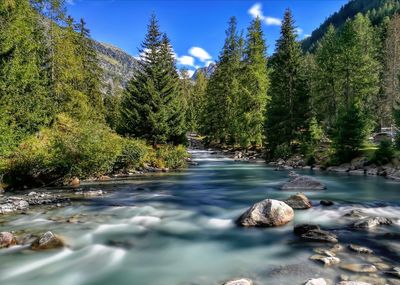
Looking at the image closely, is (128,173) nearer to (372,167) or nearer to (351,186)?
(351,186)

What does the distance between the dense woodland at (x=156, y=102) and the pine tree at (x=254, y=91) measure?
0.48ft

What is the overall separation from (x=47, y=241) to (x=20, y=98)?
1521 centimetres

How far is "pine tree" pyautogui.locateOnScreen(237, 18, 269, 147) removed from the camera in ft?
153

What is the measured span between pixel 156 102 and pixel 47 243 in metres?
27.7

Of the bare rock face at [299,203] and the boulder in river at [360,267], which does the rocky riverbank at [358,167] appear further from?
the boulder in river at [360,267]

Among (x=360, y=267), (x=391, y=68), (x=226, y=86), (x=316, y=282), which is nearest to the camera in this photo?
(x=316, y=282)

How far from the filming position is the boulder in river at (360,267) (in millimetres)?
8128

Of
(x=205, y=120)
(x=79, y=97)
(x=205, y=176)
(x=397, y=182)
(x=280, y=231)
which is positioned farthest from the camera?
(x=205, y=120)

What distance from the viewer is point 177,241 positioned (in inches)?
447

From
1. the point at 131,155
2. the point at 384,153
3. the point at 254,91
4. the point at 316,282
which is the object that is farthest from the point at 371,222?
the point at 254,91

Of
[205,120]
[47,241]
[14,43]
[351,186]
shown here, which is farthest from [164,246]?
[205,120]

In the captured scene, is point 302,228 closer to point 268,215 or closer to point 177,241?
point 268,215

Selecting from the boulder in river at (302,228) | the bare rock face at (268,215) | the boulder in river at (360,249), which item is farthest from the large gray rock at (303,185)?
the boulder in river at (360,249)

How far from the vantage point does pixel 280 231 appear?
11.8 m
